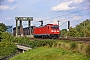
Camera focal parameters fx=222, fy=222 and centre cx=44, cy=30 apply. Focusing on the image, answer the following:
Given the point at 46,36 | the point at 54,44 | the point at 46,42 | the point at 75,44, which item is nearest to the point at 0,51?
the point at 46,36

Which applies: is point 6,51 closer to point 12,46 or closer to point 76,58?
point 12,46

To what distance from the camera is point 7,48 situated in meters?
54.4

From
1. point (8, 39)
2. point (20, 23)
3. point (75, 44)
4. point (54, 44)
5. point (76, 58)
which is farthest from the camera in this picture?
point (20, 23)

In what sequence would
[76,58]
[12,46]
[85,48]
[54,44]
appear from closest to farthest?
1. [76,58]
2. [85,48]
3. [54,44]
4. [12,46]

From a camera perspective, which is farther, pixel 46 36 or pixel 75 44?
pixel 46 36

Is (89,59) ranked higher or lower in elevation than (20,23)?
lower

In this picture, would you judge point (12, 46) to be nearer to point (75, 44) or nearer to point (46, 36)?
point (46, 36)

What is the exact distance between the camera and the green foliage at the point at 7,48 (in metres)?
52.5

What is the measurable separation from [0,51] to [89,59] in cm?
3947

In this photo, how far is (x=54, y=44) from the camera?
30.4 meters

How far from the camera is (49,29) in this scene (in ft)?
176

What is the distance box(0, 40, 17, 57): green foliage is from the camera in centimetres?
5248

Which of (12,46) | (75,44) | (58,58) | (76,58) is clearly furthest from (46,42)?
(12,46)

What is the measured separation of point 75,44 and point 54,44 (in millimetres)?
7040
